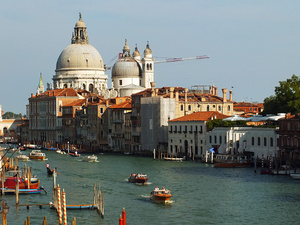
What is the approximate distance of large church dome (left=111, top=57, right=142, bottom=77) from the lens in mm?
106213

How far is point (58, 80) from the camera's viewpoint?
116 metres

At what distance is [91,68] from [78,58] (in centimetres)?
230

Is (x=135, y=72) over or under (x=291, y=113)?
over

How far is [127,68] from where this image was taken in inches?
4181

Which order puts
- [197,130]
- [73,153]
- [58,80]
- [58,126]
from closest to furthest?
1. [197,130]
2. [73,153]
3. [58,126]
4. [58,80]

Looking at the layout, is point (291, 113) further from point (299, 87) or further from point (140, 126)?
point (140, 126)

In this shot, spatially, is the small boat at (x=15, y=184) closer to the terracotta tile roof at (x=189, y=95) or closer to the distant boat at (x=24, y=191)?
the distant boat at (x=24, y=191)

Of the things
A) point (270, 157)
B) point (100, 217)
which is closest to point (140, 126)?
point (270, 157)

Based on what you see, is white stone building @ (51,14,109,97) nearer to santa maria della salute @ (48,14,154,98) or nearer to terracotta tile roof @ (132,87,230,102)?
santa maria della salute @ (48,14,154,98)

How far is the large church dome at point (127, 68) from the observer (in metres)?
106

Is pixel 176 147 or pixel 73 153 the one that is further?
pixel 73 153

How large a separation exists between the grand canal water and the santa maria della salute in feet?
172

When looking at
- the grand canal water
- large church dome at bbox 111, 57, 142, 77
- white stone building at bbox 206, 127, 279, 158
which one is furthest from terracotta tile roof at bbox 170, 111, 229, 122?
large church dome at bbox 111, 57, 142, 77

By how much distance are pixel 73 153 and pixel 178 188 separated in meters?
33.1
